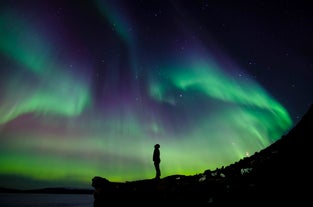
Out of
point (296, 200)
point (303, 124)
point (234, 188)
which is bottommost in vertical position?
point (296, 200)

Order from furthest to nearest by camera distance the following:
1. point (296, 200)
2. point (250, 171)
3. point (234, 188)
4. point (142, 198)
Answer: point (142, 198)
point (250, 171)
point (234, 188)
point (296, 200)

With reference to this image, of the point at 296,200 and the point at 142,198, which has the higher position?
the point at 142,198

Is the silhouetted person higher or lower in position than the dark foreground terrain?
higher

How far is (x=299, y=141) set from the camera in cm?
1178

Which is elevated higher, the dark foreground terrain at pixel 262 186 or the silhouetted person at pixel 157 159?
the silhouetted person at pixel 157 159

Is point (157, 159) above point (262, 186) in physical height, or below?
above

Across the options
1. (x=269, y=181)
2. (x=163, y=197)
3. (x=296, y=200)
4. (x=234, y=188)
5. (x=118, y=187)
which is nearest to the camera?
(x=296, y=200)

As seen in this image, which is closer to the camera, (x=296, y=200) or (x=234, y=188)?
(x=296, y=200)

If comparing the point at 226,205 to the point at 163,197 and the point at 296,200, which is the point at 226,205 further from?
the point at 163,197

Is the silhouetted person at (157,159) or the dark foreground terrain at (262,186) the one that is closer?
the dark foreground terrain at (262,186)

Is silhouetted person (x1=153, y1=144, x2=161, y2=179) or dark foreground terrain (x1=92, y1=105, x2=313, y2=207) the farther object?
silhouetted person (x1=153, y1=144, x2=161, y2=179)

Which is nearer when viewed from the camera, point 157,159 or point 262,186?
point 262,186

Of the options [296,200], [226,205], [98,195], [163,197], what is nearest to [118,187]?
[98,195]

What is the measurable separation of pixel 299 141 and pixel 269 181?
257 centimetres
